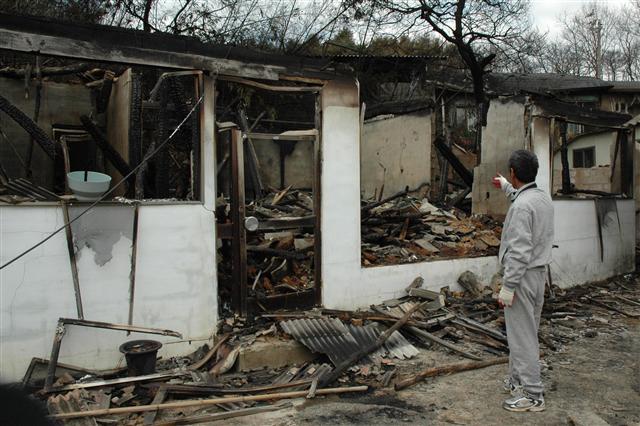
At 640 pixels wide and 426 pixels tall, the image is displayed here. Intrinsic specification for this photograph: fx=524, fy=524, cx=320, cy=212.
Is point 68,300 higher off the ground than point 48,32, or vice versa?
point 48,32

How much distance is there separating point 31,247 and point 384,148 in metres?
10.9

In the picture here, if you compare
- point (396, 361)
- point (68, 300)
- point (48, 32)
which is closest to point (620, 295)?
point (396, 361)

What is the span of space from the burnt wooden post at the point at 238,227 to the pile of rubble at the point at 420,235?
2.48 metres

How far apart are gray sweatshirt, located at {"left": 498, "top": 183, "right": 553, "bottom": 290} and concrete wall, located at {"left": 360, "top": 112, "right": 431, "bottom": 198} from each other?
9293mm

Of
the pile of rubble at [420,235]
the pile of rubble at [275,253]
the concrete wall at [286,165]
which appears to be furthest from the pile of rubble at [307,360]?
the concrete wall at [286,165]

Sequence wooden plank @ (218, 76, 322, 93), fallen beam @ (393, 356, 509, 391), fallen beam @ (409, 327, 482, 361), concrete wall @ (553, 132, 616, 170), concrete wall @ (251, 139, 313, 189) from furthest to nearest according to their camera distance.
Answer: concrete wall @ (553, 132, 616, 170)
concrete wall @ (251, 139, 313, 189)
wooden plank @ (218, 76, 322, 93)
fallen beam @ (409, 327, 482, 361)
fallen beam @ (393, 356, 509, 391)

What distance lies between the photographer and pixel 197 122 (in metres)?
6.13

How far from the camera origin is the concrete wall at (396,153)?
46.1 feet

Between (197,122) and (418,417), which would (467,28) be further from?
(418,417)

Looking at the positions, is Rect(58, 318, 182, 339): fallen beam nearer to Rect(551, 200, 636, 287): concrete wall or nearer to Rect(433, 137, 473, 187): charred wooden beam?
Rect(551, 200, 636, 287): concrete wall

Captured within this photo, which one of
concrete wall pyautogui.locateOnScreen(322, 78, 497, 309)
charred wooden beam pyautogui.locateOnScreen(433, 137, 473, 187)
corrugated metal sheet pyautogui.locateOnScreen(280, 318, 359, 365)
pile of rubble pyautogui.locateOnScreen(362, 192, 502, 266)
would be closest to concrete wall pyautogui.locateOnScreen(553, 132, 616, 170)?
charred wooden beam pyautogui.locateOnScreen(433, 137, 473, 187)

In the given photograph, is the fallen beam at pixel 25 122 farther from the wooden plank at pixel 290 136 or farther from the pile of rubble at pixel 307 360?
the wooden plank at pixel 290 136

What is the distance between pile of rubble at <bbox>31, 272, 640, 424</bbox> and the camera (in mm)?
4801

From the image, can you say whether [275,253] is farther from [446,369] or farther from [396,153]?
[396,153]
